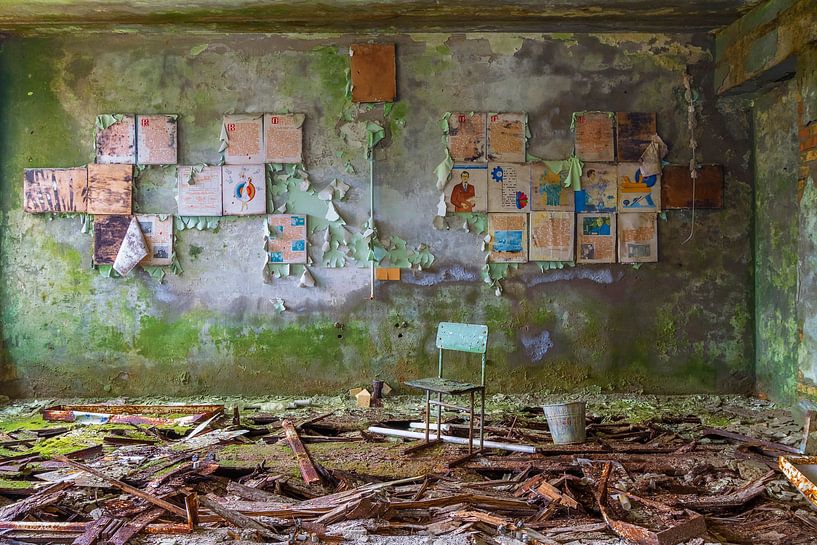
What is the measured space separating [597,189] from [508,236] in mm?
941

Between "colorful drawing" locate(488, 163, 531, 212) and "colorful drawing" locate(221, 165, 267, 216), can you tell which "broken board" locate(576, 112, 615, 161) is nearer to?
"colorful drawing" locate(488, 163, 531, 212)

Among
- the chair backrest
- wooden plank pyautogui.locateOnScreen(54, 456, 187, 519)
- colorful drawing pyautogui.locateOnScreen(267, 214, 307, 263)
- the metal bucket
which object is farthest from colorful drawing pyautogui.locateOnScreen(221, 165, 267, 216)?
the metal bucket

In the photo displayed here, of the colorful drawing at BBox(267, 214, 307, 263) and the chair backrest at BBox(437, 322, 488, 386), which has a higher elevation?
the colorful drawing at BBox(267, 214, 307, 263)

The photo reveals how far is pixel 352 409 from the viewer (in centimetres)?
562

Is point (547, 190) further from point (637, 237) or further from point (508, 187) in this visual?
point (637, 237)

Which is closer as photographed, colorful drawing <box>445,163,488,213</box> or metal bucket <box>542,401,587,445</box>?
metal bucket <box>542,401,587,445</box>

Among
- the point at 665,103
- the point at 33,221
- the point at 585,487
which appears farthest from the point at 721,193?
the point at 33,221

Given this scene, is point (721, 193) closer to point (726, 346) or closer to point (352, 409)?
point (726, 346)

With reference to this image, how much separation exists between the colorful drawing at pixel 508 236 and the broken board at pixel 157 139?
3.03m

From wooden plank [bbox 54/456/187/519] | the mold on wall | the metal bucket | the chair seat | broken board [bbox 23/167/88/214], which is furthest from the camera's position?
broken board [bbox 23/167/88/214]

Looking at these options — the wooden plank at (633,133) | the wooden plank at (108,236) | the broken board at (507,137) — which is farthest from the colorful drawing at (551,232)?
the wooden plank at (108,236)

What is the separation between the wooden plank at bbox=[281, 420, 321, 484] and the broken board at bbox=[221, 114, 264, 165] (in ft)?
8.13

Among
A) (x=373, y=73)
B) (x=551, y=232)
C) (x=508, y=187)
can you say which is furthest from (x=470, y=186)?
(x=373, y=73)

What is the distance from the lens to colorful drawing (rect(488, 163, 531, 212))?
599 centimetres
